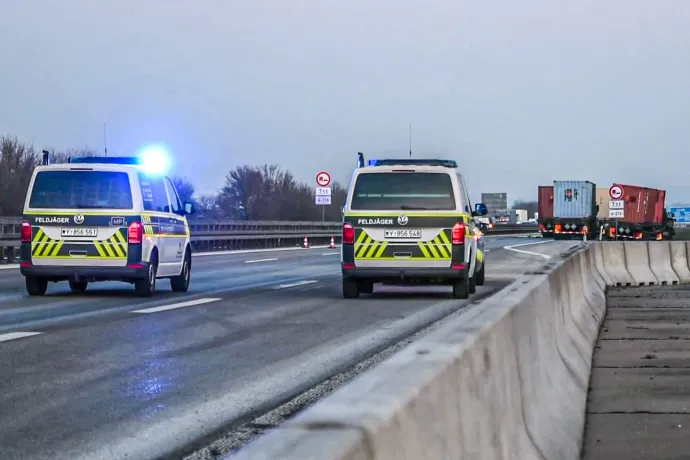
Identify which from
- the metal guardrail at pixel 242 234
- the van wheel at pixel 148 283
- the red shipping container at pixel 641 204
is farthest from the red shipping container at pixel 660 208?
the van wheel at pixel 148 283

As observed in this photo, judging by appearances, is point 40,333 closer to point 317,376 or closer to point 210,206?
point 317,376

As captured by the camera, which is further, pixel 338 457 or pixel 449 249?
pixel 449 249

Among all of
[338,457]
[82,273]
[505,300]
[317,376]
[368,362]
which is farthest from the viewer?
[82,273]

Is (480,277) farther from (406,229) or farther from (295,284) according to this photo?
(406,229)

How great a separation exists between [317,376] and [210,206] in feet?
367

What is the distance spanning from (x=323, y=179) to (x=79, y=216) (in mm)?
33848

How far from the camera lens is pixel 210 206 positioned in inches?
4705

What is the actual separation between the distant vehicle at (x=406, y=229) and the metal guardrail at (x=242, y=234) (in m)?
13.1

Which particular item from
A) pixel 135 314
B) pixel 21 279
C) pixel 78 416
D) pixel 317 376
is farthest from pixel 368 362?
pixel 21 279

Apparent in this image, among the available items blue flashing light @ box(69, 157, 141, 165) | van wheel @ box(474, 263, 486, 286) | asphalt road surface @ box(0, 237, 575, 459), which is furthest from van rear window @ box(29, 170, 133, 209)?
van wheel @ box(474, 263, 486, 286)

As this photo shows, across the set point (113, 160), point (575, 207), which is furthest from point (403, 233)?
point (575, 207)

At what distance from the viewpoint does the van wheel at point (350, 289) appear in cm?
1658

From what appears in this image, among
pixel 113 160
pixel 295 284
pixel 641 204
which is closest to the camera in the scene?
pixel 113 160

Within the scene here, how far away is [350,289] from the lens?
54.7 ft
